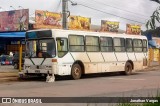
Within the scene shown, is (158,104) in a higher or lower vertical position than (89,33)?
lower

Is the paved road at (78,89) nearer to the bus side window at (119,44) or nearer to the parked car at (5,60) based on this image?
the bus side window at (119,44)

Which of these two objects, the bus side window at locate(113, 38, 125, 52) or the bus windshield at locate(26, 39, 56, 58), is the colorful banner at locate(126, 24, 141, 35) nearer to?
the bus side window at locate(113, 38, 125, 52)

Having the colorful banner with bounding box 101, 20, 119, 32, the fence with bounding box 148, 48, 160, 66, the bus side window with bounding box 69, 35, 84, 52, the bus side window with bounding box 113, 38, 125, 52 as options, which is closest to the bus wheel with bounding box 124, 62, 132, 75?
the bus side window with bounding box 113, 38, 125, 52

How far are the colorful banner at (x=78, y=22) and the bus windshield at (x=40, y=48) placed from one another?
25822mm

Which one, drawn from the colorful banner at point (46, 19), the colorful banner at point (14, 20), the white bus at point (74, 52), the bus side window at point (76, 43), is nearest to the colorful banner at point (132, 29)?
the colorful banner at point (46, 19)

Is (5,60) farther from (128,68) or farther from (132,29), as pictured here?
(132,29)

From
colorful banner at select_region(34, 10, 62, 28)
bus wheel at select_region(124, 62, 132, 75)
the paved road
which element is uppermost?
colorful banner at select_region(34, 10, 62, 28)

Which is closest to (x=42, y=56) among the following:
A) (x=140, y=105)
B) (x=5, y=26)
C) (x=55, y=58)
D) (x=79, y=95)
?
(x=55, y=58)

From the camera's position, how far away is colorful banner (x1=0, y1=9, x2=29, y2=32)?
144ft

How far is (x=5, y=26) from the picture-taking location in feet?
155

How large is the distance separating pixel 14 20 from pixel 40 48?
27.0m

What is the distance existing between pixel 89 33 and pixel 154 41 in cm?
3744

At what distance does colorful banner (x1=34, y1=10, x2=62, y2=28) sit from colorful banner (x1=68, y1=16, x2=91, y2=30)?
7.91ft

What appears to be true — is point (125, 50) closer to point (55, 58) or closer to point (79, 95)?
point (55, 58)
